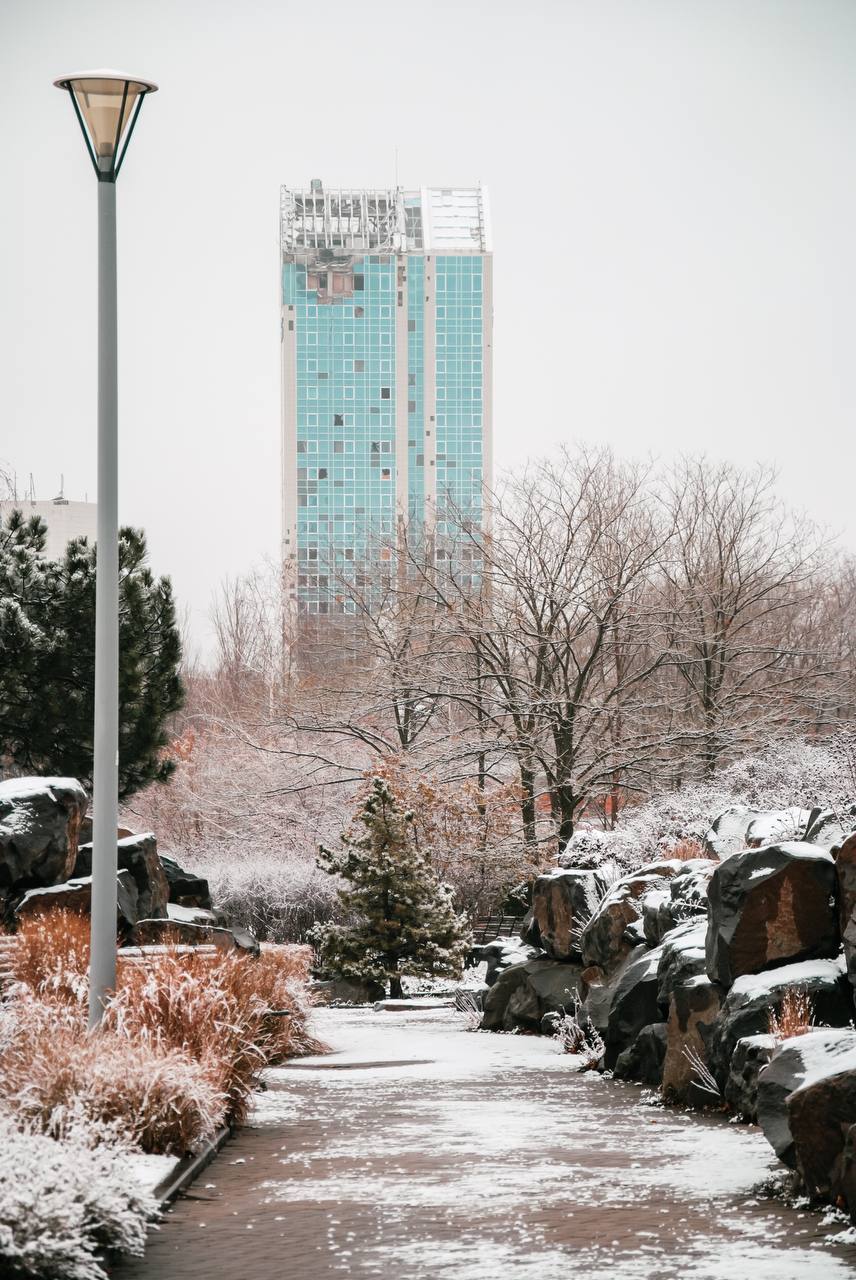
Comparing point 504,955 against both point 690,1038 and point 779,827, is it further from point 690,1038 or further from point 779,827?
point 690,1038

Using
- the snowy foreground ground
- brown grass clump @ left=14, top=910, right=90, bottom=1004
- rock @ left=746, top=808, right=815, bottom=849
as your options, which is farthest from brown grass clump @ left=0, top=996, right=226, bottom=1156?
rock @ left=746, top=808, right=815, bottom=849

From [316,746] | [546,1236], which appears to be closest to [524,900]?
[316,746]

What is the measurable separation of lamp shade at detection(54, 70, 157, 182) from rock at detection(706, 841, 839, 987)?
22.2ft

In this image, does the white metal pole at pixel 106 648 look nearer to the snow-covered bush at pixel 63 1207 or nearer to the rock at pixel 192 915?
A: the snow-covered bush at pixel 63 1207

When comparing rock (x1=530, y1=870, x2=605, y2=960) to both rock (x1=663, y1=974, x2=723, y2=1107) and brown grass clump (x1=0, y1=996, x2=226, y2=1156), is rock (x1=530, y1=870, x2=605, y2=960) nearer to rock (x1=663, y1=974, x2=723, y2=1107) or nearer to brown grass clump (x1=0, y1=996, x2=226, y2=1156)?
rock (x1=663, y1=974, x2=723, y2=1107)

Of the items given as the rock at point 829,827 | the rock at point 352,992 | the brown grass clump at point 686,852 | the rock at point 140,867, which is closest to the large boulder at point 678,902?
the rock at point 829,827

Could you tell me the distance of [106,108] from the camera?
10688 mm

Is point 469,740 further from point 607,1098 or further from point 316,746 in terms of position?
point 607,1098

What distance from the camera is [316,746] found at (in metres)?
35.7

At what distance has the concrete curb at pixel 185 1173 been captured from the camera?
7.36m

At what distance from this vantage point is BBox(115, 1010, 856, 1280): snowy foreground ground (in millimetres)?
6121

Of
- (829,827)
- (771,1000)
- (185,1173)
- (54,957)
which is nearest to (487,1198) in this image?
(185,1173)

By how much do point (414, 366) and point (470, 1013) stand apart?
385ft

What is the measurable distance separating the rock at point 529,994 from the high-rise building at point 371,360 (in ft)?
365
